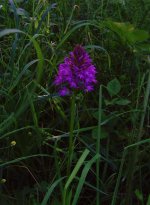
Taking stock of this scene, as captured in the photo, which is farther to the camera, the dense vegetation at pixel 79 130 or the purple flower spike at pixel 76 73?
the dense vegetation at pixel 79 130

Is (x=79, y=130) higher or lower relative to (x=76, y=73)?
lower

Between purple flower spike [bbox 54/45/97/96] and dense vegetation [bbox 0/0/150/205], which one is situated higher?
purple flower spike [bbox 54/45/97/96]

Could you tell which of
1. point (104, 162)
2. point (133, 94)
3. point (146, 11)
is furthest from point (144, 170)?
point (146, 11)

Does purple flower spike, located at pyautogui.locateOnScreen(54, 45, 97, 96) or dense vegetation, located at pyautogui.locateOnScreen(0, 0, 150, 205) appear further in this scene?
dense vegetation, located at pyautogui.locateOnScreen(0, 0, 150, 205)

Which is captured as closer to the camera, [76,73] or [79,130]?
[76,73]

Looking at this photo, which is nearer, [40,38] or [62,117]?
[62,117]

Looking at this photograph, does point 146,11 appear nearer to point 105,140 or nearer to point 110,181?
point 105,140

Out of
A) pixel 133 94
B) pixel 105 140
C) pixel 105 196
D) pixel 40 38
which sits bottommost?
pixel 105 196

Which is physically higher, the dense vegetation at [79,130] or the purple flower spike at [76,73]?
the purple flower spike at [76,73]
